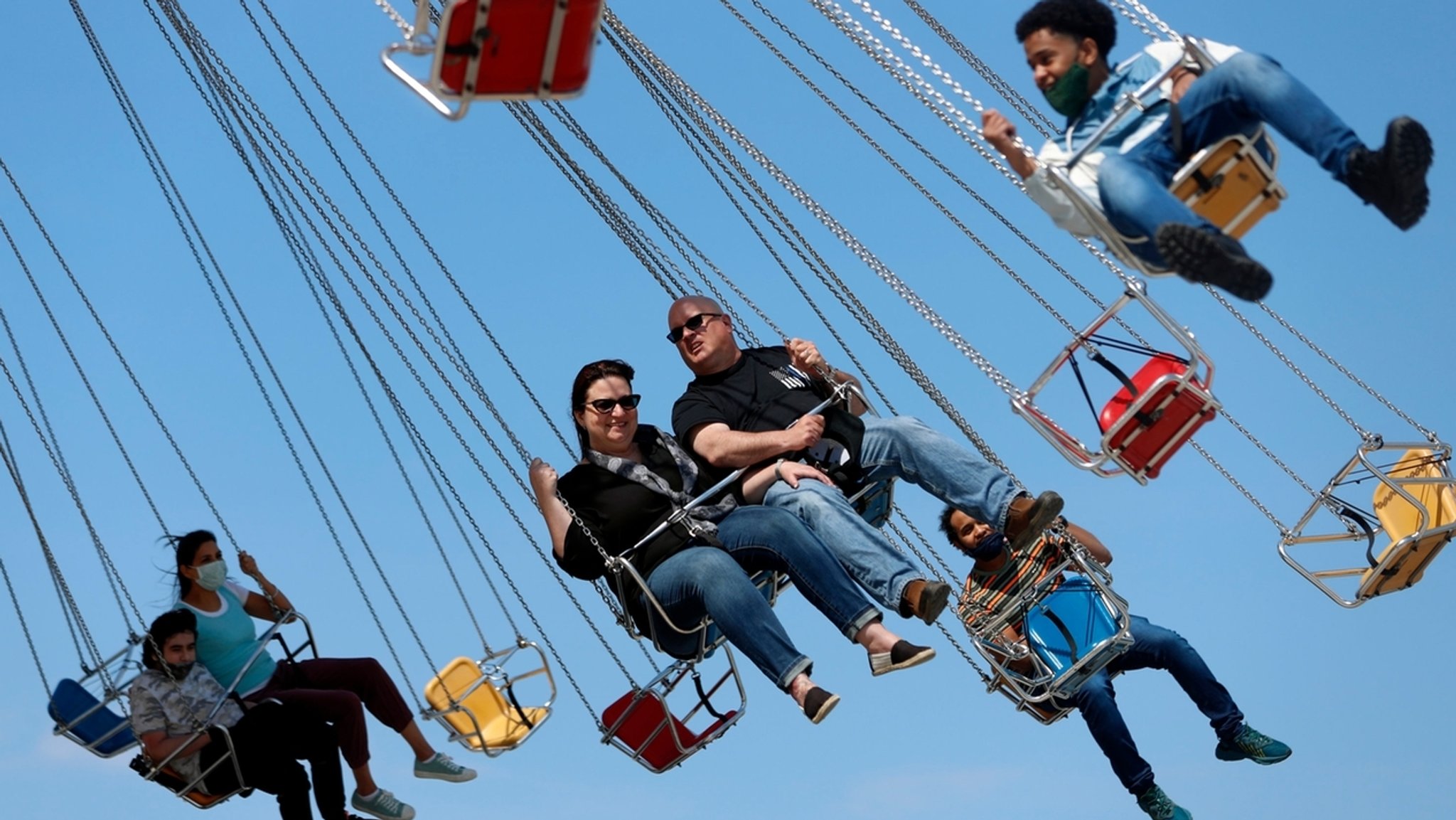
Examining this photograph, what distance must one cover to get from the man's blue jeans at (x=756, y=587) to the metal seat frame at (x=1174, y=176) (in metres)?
1.61

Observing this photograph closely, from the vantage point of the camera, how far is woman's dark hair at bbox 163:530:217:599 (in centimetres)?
970

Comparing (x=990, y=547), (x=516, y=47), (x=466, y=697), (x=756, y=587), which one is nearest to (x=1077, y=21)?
(x=516, y=47)

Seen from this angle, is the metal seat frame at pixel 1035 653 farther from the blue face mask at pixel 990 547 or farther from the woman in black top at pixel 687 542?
the woman in black top at pixel 687 542

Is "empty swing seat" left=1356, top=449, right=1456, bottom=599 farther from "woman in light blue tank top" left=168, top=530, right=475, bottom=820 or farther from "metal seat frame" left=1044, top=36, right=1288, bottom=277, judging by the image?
"woman in light blue tank top" left=168, top=530, right=475, bottom=820

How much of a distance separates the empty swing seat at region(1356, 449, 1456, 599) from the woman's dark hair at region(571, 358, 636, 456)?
3333 millimetres

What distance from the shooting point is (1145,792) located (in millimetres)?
9750

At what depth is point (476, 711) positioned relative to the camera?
10336mm

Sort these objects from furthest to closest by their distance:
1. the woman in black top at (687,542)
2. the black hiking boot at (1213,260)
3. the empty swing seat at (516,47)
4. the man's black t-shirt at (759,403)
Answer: the man's black t-shirt at (759,403), the woman in black top at (687,542), the empty swing seat at (516,47), the black hiking boot at (1213,260)

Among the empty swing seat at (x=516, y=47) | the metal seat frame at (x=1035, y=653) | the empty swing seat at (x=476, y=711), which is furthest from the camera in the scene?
the empty swing seat at (x=476, y=711)

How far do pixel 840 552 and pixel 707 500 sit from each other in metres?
0.68

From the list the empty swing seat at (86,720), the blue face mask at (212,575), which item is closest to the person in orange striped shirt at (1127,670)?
the blue face mask at (212,575)

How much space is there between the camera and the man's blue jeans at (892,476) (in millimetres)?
8133

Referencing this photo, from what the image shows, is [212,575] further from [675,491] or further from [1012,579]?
[1012,579]

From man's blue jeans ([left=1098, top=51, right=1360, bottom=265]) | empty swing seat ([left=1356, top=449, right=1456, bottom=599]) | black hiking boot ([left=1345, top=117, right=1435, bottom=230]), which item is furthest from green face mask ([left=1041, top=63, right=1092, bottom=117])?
empty swing seat ([left=1356, top=449, right=1456, bottom=599])
